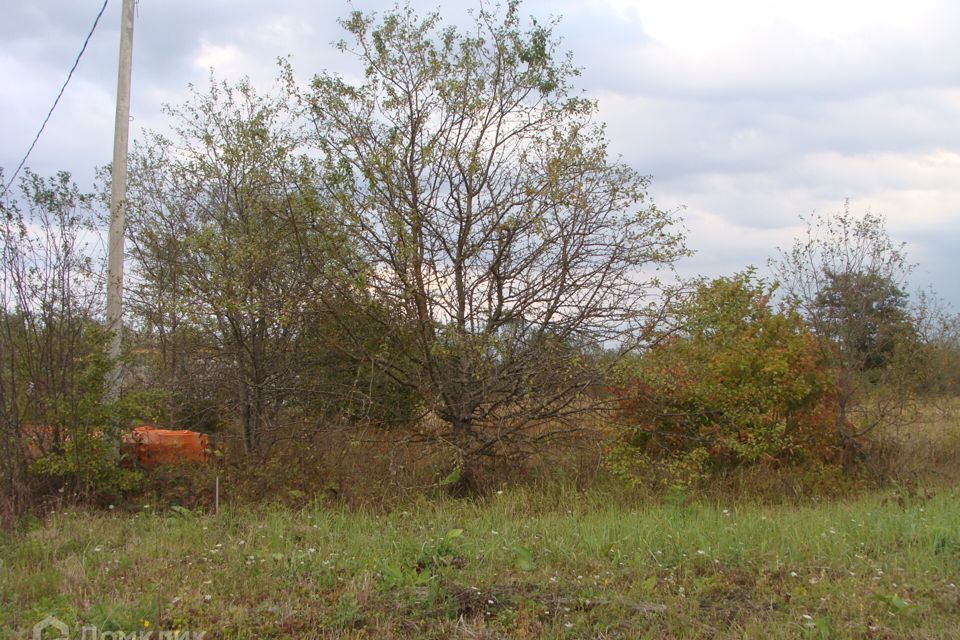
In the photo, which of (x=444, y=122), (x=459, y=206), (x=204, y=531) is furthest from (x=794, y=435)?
(x=204, y=531)

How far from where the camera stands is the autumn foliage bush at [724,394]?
9.05 meters

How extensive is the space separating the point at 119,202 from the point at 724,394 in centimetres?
788

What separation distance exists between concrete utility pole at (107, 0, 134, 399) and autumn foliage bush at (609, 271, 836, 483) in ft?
19.5

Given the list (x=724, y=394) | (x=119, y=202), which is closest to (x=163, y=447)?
(x=119, y=202)

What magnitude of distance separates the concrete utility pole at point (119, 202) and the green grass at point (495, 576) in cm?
239

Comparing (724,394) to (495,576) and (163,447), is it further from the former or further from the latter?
Result: (163,447)

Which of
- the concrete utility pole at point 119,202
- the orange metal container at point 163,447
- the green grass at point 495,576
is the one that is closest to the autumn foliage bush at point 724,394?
the green grass at point 495,576

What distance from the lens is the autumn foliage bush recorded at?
905cm

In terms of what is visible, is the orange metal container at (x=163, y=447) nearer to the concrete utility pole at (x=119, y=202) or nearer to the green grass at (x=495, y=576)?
the concrete utility pole at (x=119, y=202)

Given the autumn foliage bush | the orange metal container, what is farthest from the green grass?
the autumn foliage bush

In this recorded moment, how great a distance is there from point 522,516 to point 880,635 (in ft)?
12.4

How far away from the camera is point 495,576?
201 inches

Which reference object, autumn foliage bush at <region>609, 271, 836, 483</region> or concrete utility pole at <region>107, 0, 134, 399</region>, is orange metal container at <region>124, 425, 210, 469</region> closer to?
concrete utility pole at <region>107, 0, 134, 399</region>

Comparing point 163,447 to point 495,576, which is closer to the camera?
point 495,576
